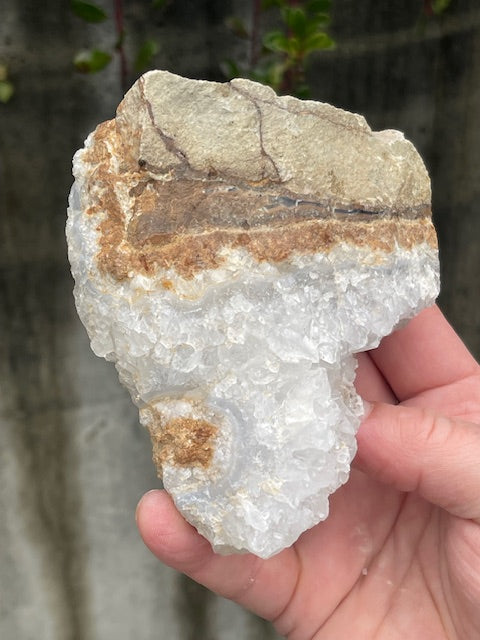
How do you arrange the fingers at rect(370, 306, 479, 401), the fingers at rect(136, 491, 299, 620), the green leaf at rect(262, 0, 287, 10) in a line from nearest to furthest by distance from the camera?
the fingers at rect(136, 491, 299, 620)
the fingers at rect(370, 306, 479, 401)
the green leaf at rect(262, 0, 287, 10)

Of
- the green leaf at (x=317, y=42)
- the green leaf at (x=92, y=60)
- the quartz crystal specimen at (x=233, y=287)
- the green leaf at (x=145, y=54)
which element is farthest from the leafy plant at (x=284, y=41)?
the quartz crystal specimen at (x=233, y=287)

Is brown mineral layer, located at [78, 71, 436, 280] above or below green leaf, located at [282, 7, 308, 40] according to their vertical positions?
below

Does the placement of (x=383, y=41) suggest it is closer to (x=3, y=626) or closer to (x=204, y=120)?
(x=204, y=120)

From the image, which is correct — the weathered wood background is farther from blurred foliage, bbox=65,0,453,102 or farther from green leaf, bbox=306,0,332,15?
green leaf, bbox=306,0,332,15

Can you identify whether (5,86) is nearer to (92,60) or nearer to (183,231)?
(92,60)

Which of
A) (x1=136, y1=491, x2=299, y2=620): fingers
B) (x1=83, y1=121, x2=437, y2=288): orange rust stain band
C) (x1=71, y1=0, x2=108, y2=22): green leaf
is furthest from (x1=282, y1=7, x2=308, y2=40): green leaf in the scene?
(x1=136, y1=491, x2=299, y2=620): fingers

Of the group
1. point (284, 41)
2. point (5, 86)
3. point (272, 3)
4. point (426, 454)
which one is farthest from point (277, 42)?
point (426, 454)
